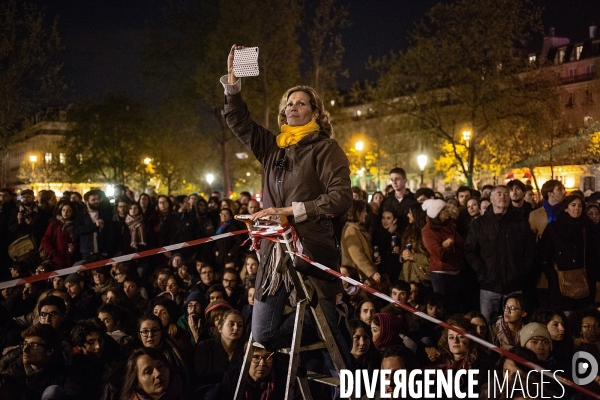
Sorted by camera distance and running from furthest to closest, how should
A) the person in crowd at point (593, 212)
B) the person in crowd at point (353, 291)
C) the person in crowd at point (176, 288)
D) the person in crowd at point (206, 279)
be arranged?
Answer: the person in crowd at point (206, 279), the person in crowd at point (176, 288), the person in crowd at point (593, 212), the person in crowd at point (353, 291)

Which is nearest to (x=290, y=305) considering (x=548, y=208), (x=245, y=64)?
(x=245, y=64)

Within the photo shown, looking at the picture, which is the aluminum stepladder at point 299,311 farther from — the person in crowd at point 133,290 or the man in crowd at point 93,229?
the man in crowd at point 93,229

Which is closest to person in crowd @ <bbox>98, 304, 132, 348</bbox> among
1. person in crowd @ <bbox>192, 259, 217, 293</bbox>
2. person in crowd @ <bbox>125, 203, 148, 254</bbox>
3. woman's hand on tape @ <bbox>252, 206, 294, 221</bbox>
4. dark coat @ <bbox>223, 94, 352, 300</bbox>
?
person in crowd @ <bbox>192, 259, 217, 293</bbox>

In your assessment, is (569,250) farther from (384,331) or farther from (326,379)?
(326,379)

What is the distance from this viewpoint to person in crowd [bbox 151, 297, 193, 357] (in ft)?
24.0

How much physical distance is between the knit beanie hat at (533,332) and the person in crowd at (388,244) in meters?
3.54

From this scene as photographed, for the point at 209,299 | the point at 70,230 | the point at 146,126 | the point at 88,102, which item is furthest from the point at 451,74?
the point at 88,102

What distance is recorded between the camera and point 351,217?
928cm

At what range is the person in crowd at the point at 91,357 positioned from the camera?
6.33m

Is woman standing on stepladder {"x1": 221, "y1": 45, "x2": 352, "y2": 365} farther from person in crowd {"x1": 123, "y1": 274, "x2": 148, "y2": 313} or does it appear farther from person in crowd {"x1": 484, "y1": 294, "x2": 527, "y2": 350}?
person in crowd {"x1": 123, "y1": 274, "x2": 148, "y2": 313}

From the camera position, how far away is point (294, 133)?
4465 millimetres

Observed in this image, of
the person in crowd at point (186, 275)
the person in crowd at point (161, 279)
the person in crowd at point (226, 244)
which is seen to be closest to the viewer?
the person in crowd at point (161, 279)

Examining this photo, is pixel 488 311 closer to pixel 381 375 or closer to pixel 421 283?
pixel 421 283

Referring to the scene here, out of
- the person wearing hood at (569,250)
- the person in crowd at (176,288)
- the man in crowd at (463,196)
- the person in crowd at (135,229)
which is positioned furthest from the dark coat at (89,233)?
the person wearing hood at (569,250)
